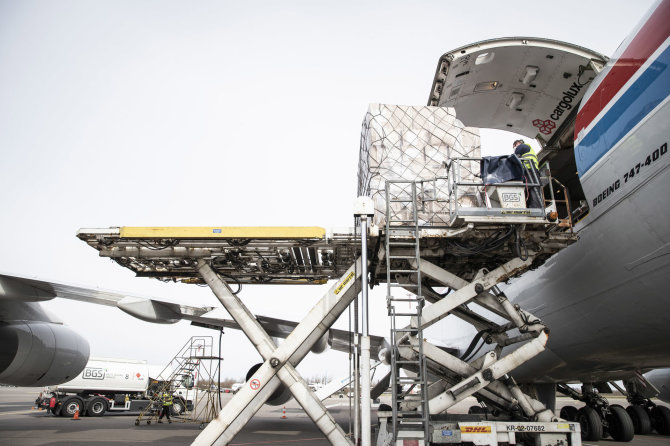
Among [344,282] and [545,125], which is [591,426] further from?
[344,282]

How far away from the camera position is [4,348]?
30.7 ft

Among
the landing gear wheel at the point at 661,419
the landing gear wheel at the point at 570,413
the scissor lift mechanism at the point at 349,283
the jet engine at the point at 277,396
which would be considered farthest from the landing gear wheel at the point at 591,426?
the jet engine at the point at 277,396

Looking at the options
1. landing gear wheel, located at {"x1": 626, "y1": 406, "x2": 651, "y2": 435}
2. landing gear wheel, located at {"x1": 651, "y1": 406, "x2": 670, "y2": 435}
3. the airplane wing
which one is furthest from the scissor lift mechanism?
landing gear wheel, located at {"x1": 651, "y1": 406, "x2": 670, "y2": 435}

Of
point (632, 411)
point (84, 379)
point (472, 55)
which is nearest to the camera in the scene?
point (472, 55)

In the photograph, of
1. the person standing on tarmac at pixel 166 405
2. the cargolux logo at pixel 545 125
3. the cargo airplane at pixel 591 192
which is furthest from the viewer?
the person standing on tarmac at pixel 166 405

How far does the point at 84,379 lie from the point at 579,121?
23966 millimetres

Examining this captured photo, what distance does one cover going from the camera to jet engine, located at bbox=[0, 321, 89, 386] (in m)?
9.51

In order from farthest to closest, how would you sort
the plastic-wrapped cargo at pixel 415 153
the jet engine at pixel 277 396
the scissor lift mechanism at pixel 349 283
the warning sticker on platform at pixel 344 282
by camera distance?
1. the jet engine at pixel 277 396
2. the warning sticker on platform at pixel 344 282
3. the plastic-wrapped cargo at pixel 415 153
4. the scissor lift mechanism at pixel 349 283

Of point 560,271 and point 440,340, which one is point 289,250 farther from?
point 440,340

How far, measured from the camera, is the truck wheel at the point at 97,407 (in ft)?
68.9

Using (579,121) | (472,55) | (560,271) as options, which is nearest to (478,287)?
(560,271)

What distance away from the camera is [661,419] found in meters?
12.5

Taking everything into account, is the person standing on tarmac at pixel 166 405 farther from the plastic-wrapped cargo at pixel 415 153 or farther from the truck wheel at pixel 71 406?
the plastic-wrapped cargo at pixel 415 153

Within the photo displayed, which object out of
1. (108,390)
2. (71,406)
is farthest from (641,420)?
(108,390)
